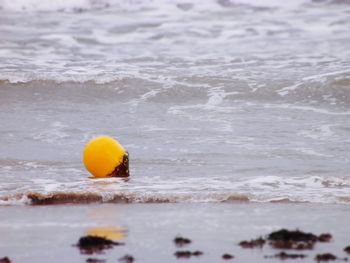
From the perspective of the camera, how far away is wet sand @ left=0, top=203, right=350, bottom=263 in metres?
5.35

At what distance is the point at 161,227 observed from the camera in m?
6.10

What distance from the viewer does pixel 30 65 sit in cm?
1556

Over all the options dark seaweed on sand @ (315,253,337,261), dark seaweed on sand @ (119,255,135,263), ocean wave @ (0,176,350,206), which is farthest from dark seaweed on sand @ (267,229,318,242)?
ocean wave @ (0,176,350,206)

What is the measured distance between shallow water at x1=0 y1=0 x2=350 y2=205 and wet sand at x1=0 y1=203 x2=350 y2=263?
343 mm

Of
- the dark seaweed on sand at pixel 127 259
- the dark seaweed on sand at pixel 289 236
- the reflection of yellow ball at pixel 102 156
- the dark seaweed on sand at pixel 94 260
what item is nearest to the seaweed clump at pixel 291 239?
the dark seaweed on sand at pixel 289 236

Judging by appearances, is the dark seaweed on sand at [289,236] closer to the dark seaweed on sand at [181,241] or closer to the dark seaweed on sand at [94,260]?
the dark seaweed on sand at [181,241]

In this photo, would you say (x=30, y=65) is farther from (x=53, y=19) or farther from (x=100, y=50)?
(x=53, y=19)

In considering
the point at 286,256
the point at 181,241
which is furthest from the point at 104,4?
the point at 286,256

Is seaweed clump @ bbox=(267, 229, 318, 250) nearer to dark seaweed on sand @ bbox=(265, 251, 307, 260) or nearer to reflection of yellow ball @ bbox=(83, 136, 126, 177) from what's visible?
dark seaweed on sand @ bbox=(265, 251, 307, 260)

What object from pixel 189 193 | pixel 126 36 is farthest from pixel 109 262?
pixel 126 36

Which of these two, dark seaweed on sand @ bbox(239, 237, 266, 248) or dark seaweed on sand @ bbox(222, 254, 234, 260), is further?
dark seaweed on sand @ bbox(239, 237, 266, 248)

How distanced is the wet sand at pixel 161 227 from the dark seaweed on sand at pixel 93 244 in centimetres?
4

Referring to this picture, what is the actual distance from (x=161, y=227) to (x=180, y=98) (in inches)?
281

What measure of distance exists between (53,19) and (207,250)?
1566 cm
